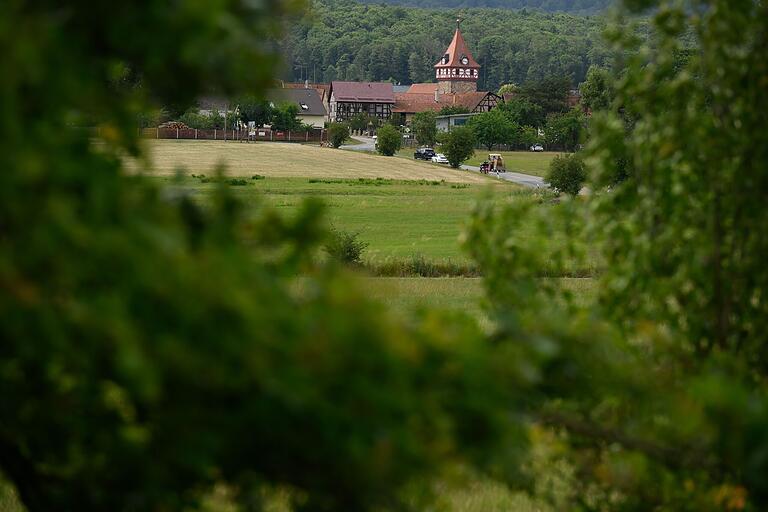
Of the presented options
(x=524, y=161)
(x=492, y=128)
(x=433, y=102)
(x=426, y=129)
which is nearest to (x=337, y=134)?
(x=426, y=129)

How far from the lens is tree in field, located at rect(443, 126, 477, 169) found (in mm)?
100438

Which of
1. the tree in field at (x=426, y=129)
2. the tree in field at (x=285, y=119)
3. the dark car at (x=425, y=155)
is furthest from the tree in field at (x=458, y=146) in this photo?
the tree in field at (x=285, y=119)

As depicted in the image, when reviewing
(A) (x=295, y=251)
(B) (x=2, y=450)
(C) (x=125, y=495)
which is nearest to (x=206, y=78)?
(A) (x=295, y=251)

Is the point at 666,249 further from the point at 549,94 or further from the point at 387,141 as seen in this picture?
the point at 549,94


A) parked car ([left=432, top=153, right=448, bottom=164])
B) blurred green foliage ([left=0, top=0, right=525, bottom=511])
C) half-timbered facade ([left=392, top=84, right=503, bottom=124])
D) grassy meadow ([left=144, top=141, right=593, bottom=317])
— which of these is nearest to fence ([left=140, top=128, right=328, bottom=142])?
grassy meadow ([left=144, top=141, right=593, bottom=317])

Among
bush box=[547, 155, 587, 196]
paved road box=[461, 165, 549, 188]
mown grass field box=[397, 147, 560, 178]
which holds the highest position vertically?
bush box=[547, 155, 587, 196]

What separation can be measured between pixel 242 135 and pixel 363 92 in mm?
55212

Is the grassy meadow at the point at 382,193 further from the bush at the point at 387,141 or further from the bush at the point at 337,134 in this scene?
the bush at the point at 337,134

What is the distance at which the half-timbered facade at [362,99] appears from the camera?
183 m

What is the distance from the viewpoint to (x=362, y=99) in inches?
7219

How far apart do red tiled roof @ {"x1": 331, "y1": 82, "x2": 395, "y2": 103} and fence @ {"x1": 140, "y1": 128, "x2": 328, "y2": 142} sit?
135 ft

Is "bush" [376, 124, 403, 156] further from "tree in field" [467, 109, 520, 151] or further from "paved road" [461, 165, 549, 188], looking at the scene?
"tree in field" [467, 109, 520, 151]

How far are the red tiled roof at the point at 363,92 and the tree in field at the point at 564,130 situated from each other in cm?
4416

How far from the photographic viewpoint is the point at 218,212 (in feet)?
9.29
